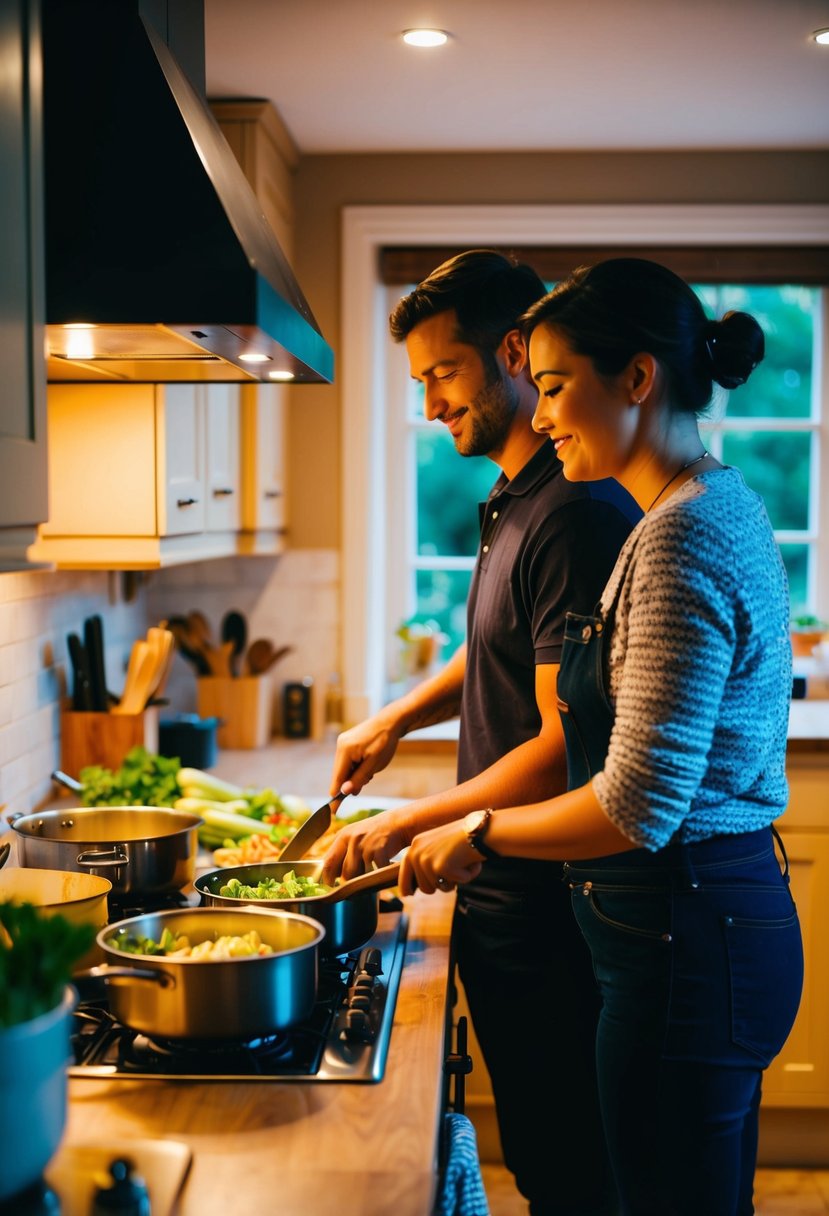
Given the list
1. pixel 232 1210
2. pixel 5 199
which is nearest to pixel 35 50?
pixel 5 199

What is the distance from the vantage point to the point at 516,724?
1922mm

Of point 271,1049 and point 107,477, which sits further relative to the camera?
point 107,477

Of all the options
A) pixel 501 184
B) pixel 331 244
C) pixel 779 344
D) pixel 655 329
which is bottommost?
pixel 655 329

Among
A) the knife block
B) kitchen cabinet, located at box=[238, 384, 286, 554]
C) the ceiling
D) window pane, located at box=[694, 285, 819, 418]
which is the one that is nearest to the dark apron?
the knife block

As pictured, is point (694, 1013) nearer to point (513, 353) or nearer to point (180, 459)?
point (513, 353)

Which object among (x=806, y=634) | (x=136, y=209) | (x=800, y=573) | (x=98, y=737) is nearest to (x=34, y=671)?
(x=98, y=737)

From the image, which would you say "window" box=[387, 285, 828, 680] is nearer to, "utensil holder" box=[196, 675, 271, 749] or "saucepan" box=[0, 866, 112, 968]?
"utensil holder" box=[196, 675, 271, 749]

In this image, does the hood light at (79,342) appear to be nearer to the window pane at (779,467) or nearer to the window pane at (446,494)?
the window pane at (446,494)

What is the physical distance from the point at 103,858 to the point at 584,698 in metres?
0.74

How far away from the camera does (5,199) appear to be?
1257 millimetres

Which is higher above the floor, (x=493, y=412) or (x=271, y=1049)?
(x=493, y=412)

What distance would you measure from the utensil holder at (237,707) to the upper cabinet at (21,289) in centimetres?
223

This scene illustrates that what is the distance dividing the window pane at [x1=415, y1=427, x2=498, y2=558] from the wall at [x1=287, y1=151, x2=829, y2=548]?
0.43 metres

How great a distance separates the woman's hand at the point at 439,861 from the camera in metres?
1.50
